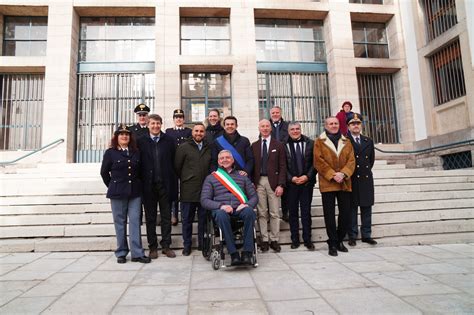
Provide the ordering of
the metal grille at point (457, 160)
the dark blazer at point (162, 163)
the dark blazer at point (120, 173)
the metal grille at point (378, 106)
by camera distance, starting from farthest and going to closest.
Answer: the metal grille at point (378, 106)
the metal grille at point (457, 160)
the dark blazer at point (162, 163)
the dark blazer at point (120, 173)

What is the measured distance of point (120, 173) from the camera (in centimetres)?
465

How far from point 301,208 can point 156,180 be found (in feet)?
8.16

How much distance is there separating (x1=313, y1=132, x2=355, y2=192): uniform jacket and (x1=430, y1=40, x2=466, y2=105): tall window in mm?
8533

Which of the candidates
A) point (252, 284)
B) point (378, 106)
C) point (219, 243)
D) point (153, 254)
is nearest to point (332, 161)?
point (219, 243)

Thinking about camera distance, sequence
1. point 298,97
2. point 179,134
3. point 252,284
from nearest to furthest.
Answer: point 252,284 < point 179,134 < point 298,97

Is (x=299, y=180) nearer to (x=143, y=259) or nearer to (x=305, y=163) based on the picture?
(x=305, y=163)

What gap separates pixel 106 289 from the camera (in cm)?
342

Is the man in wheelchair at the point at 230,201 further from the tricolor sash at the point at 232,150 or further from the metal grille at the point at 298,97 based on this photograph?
the metal grille at the point at 298,97

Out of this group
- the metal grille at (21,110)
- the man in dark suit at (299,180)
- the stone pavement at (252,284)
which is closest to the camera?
the stone pavement at (252,284)

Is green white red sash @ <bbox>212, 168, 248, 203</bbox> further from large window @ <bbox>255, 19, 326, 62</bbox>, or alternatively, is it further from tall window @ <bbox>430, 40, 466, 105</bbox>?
tall window @ <bbox>430, 40, 466, 105</bbox>

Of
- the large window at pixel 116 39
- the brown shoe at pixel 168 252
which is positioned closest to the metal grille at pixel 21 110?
the large window at pixel 116 39

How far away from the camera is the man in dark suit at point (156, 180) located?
492cm

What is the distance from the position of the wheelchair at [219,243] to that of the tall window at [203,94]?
7.74m

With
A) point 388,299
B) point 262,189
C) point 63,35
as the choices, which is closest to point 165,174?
point 262,189
